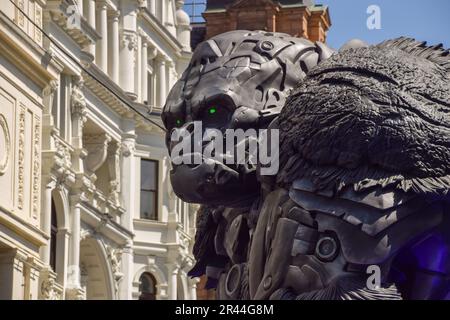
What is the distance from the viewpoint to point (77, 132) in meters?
42.9

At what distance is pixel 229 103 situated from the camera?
6.28m

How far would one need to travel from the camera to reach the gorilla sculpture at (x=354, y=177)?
583cm

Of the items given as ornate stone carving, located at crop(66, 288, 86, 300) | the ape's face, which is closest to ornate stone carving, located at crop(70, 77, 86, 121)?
ornate stone carving, located at crop(66, 288, 86, 300)

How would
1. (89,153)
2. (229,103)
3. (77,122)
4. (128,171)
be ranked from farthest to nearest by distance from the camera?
1. (128,171)
2. (89,153)
3. (77,122)
4. (229,103)

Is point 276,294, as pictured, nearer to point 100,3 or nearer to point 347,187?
point 347,187

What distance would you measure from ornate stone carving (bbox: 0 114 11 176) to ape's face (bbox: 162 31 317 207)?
29.7 meters

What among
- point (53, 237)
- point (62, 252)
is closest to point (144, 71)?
point (53, 237)

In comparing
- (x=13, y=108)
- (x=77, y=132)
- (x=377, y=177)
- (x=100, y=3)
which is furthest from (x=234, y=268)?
(x=100, y=3)

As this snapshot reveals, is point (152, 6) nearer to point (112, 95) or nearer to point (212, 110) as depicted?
point (112, 95)

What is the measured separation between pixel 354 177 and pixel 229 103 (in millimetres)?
627

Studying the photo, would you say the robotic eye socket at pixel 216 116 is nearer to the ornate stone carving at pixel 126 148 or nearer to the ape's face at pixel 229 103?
the ape's face at pixel 229 103

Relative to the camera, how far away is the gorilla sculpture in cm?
583

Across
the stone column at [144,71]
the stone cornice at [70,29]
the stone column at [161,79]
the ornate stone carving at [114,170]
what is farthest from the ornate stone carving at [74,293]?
the stone column at [161,79]
